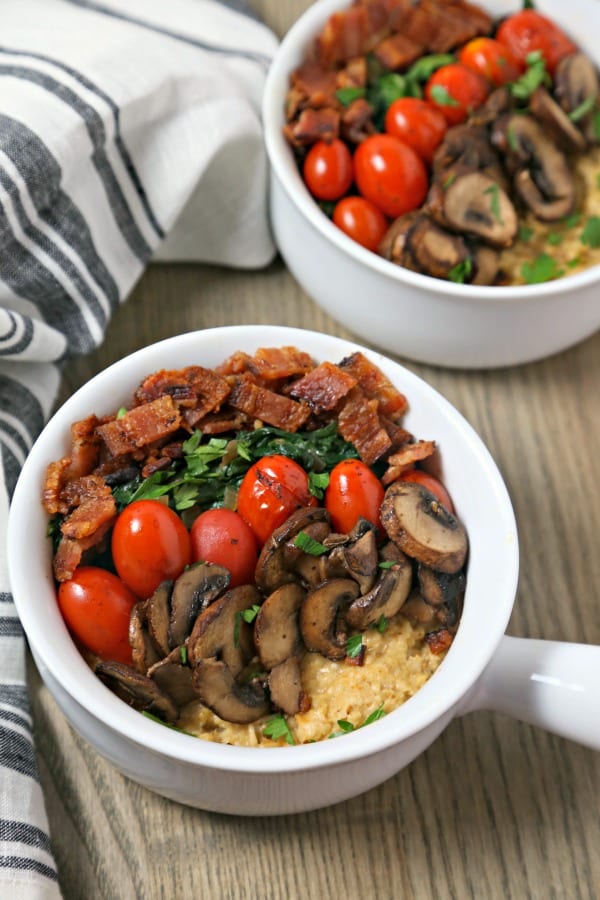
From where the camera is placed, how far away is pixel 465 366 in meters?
2.40

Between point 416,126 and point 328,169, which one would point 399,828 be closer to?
point 328,169

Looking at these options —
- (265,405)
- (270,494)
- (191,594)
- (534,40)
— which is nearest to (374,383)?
(265,405)

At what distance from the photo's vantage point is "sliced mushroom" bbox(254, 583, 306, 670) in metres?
1.67

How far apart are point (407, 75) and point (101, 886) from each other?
1.86 meters

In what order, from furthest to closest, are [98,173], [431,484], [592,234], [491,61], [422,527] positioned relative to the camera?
[491,61], [592,234], [98,173], [431,484], [422,527]

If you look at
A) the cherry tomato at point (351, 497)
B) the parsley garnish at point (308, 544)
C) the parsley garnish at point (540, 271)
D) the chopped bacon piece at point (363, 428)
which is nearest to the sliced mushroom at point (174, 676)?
the parsley garnish at point (308, 544)

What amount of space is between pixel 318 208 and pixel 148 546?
0.92 m

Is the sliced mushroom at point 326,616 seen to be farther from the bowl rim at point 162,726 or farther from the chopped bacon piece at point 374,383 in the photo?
the chopped bacon piece at point 374,383

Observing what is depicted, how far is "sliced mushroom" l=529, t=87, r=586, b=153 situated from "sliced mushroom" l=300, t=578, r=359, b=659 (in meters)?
1.27

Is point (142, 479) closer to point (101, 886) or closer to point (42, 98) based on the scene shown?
point (101, 886)

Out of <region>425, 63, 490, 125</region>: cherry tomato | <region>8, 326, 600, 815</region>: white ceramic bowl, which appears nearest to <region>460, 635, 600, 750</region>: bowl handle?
<region>8, 326, 600, 815</region>: white ceramic bowl

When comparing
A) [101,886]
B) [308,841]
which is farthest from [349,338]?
[101,886]

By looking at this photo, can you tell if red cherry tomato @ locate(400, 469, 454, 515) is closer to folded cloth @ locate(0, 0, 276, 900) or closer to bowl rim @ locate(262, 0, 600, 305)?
bowl rim @ locate(262, 0, 600, 305)

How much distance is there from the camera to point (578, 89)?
2.48m
